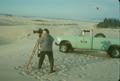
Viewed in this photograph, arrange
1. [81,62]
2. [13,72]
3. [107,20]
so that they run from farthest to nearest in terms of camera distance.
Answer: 1. [107,20]
2. [81,62]
3. [13,72]

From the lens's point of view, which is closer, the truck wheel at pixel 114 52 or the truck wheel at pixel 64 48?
the truck wheel at pixel 114 52

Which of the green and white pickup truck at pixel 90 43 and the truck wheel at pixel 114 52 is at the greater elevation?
the green and white pickup truck at pixel 90 43

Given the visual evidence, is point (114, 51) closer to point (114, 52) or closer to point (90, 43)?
point (114, 52)

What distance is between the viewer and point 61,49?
Result: 2200 centimetres

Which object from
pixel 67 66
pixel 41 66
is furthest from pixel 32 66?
Result: pixel 67 66

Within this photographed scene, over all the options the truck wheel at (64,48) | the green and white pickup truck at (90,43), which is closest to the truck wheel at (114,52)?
the green and white pickup truck at (90,43)

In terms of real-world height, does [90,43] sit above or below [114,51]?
above

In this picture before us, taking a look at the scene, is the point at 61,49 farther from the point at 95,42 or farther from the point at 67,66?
the point at 67,66

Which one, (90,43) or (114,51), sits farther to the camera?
(90,43)

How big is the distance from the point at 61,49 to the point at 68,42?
60 centimetres

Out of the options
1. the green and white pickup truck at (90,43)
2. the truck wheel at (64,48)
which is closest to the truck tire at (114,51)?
the green and white pickup truck at (90,43)

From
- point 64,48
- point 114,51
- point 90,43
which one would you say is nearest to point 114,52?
point 114,51

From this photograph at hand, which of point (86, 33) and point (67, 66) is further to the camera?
point (86, 33)

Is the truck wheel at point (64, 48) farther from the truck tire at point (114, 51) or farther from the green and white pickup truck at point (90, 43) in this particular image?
the truck tire at point (114, 51)
